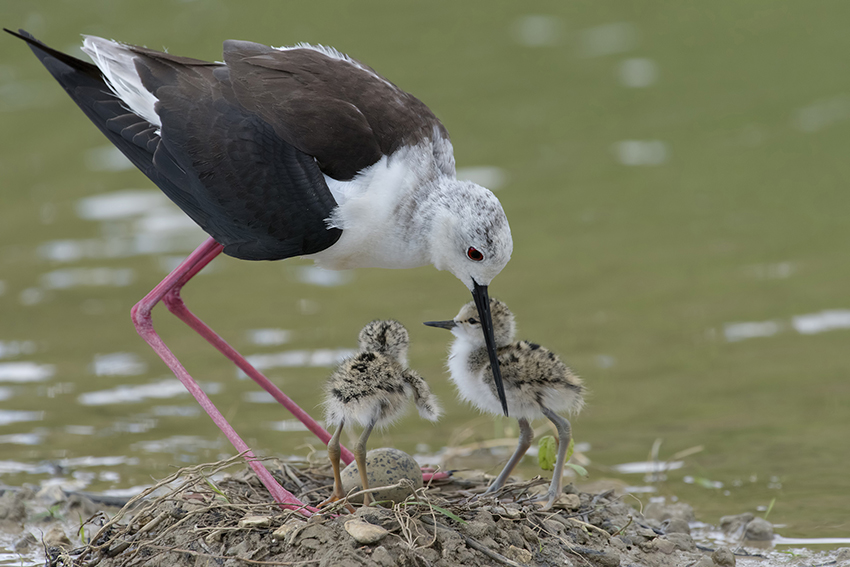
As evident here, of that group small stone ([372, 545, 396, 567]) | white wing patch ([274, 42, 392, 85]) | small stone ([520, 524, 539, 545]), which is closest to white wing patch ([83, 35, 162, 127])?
white wing patch ([274, 42, 392, 85])

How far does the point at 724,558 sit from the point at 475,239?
6.41 feet

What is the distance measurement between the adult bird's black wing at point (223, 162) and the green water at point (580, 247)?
5.83 feet

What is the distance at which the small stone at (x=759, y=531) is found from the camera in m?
5.49

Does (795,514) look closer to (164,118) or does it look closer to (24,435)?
(164,118)

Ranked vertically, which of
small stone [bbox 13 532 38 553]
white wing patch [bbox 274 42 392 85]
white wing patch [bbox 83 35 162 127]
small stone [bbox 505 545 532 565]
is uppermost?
white wing patch [bbox 274 42 392 85]

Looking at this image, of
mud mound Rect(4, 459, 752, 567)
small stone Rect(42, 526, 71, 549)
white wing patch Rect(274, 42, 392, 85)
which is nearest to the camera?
mud mound Rect(4, 459, 752, 567)

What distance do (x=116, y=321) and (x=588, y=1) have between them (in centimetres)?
1072

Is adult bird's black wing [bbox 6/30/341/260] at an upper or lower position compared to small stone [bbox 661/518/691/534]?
upper

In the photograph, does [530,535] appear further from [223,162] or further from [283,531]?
[223,162]

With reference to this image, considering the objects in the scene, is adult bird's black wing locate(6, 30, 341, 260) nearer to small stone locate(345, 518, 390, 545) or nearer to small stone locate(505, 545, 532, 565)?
small stone locate(345, 518, 390, 545)

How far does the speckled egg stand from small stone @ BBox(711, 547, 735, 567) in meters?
1.46

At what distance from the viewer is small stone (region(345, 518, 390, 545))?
435 cm

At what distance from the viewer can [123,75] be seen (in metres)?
5.90

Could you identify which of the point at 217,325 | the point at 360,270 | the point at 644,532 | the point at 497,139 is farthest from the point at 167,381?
the point at 497,139
